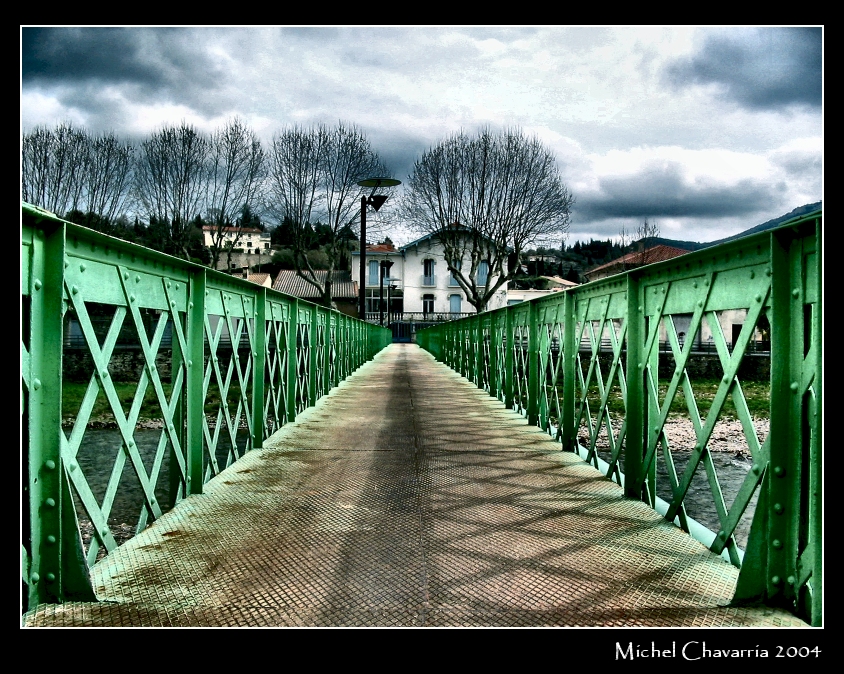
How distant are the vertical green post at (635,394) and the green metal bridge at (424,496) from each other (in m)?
0.01

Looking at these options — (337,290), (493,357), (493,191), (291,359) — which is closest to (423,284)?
(337,290)

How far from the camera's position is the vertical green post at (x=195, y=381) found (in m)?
3.41

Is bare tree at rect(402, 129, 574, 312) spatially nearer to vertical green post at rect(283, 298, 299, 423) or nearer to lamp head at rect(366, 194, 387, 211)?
lamp head at rect(366, 194, 387, 211)

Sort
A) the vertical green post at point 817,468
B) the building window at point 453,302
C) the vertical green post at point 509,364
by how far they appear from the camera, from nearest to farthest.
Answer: the vertical green post at point 817,468 < the vertical green post at point 509,364 < the building window at point 453,302

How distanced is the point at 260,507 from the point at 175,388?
0.77 metres

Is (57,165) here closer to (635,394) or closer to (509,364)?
(509,364)

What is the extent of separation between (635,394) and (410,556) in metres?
1.60

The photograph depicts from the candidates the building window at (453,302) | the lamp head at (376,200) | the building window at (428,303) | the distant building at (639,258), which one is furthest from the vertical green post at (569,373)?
the building window at (428,303)

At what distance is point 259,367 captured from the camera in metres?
4.97

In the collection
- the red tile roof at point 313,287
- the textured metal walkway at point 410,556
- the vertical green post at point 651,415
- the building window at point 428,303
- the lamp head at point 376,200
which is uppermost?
the red tile roof at point 313,287

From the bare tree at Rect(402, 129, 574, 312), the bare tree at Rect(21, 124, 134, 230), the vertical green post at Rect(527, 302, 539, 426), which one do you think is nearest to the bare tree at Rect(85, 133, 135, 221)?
the bare tree at Rect(21, 124, 134, 230)

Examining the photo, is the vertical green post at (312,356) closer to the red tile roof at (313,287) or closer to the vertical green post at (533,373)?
the vertical green post at (533,373)
